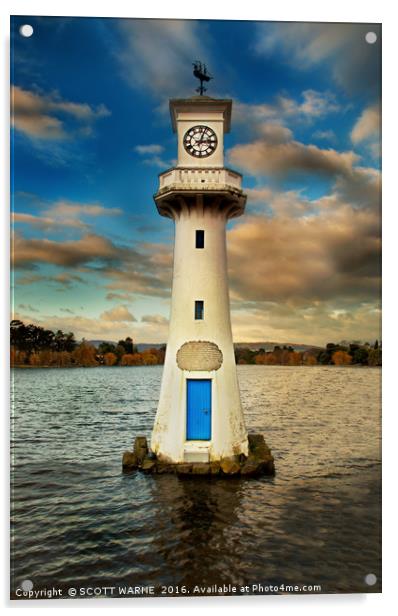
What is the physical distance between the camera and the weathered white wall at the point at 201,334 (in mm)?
10562

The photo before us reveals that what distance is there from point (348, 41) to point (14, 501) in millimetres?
9737

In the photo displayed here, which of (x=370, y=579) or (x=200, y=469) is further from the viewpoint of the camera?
(x=200, y=469)

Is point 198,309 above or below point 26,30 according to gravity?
below

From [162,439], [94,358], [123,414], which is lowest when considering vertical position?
[123,414]

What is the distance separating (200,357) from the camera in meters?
10.6

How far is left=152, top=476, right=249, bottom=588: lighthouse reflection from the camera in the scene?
6832 millimetres

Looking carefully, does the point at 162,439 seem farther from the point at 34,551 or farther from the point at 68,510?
the point at 34,551

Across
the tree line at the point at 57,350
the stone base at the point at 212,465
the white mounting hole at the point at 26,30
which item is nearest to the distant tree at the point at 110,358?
the tree line at the point at 57,350

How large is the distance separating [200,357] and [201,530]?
11.7ft

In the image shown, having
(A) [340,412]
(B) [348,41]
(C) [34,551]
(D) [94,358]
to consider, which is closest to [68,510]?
(C) [34,551]

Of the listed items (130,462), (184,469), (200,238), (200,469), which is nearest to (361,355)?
(200,469)

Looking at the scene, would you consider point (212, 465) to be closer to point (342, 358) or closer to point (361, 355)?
point (361, 355)

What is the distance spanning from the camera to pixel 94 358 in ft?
53.8

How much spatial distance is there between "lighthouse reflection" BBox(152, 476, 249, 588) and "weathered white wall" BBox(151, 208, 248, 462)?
0.76 m
